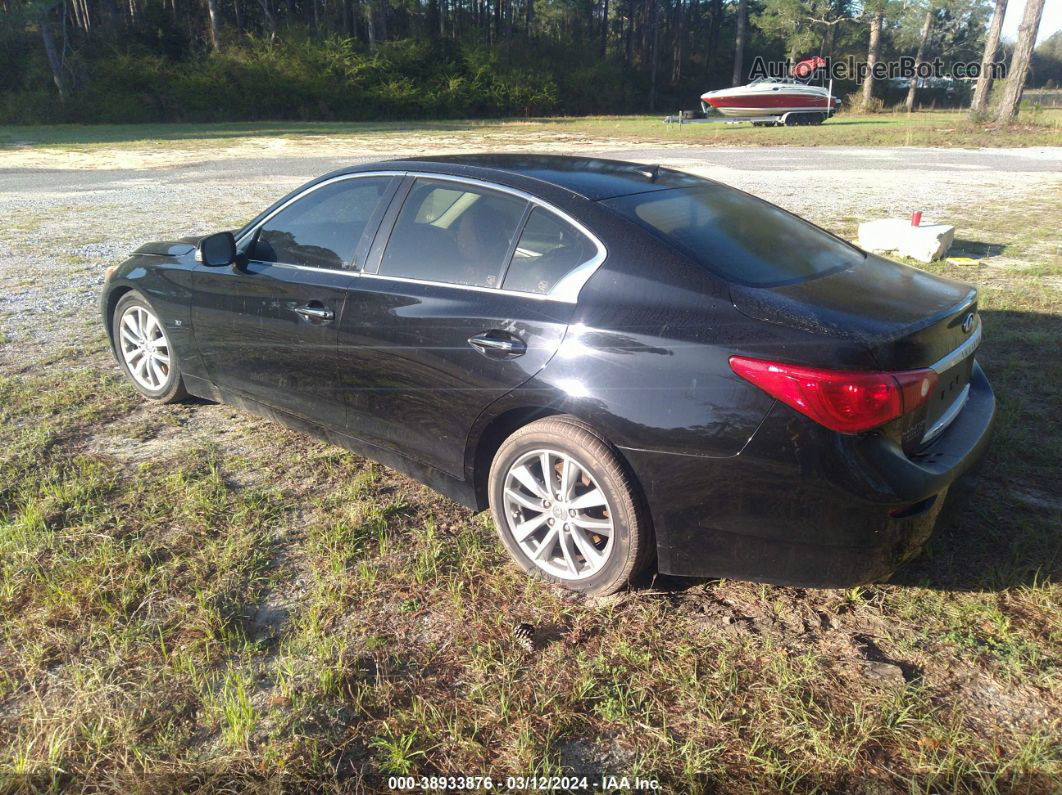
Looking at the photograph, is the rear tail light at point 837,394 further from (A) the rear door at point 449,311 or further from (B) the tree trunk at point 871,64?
(B) the tree trunk at point 871,64

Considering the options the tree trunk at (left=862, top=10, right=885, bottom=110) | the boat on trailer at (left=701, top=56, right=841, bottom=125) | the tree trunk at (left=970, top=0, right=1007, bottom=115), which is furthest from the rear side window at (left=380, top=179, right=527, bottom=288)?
the tree trunk at (left=862, top=10, right=885, bottom=110)

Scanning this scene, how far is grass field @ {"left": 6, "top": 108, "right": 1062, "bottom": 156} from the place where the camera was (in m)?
25.5

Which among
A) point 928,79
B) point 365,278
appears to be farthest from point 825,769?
point 928,79

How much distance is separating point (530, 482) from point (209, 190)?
14.5 meters

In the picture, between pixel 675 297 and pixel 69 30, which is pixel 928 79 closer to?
pixel 69 30

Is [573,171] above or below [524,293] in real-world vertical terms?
above

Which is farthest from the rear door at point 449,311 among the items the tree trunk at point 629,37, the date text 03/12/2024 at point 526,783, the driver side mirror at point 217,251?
the tree trunk at point 629,37

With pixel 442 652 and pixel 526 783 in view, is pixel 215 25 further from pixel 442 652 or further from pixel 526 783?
pixel 526 783

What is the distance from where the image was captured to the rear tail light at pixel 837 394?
2.48 metres

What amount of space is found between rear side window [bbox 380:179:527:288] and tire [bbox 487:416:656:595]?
0.72 m

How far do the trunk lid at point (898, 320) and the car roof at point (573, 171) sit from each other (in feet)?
2.77

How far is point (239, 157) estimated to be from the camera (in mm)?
22984

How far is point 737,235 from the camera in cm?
323

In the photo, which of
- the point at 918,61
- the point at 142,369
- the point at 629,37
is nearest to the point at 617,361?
the point at 142,369
